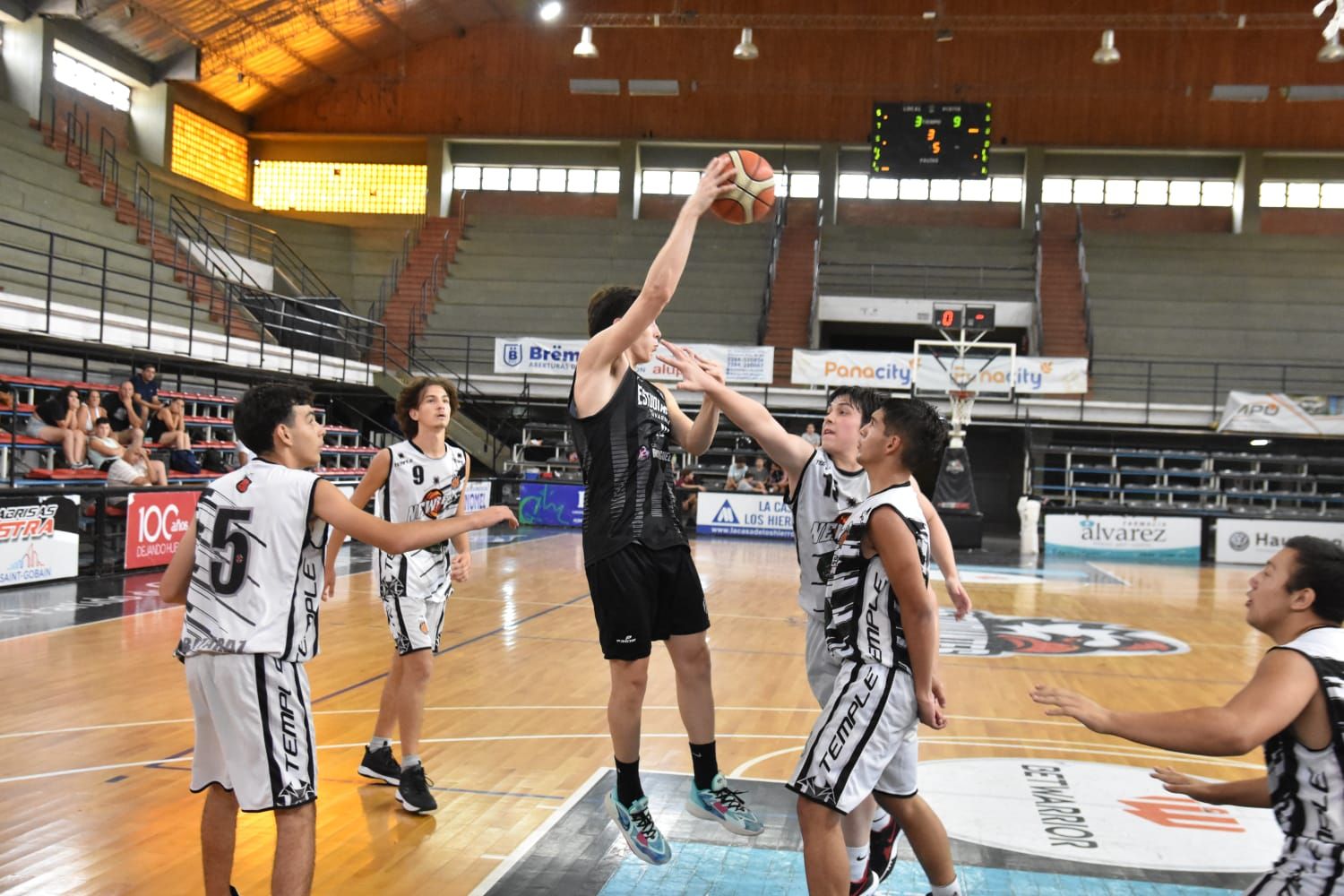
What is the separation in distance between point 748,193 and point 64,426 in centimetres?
1150

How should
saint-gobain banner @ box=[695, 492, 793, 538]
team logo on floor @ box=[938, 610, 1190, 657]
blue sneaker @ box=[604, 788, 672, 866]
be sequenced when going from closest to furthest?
blue sneaker @ box=[604, 788, 672, 866]
team logo on floor @ box=[938, 610, 1190, 657]
saint-gobain banner @ box=[695, 492, 793, 538]

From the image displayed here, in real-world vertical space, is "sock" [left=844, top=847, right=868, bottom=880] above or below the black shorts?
below

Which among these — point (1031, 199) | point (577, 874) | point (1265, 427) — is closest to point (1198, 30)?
point (1031, 199)

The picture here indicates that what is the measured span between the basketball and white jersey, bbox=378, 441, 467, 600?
199 cm

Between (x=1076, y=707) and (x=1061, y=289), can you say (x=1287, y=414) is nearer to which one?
(x=1061, y=289)

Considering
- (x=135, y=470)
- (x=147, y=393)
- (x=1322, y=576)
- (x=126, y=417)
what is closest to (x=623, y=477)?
(x=1322, y=576)

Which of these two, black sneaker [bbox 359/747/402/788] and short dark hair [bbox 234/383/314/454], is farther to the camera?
black sneaker [bbox 359/747/402/788]

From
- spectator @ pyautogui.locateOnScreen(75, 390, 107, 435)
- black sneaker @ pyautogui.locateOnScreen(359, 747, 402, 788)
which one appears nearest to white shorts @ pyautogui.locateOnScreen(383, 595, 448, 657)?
black sneaker @ pyautogui.locateOnScreen(359, 747, 402, 788)

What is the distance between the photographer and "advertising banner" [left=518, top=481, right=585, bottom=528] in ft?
68.2

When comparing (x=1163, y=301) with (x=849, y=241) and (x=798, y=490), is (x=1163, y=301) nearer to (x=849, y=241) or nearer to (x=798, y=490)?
(x=849, y=241)

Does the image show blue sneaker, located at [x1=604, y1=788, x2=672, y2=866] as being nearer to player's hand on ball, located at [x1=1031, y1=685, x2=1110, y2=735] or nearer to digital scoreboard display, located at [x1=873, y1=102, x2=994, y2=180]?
player's hand on ball, located at [x1=1031, y1=685, x2=1110, y2=735]

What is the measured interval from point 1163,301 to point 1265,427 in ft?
21.0

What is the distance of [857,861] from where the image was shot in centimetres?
367

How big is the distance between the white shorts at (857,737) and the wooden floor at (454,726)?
1.46 m
